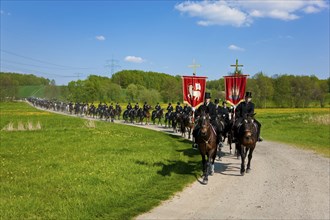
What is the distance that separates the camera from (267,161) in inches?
590

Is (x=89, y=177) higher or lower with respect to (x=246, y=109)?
lower

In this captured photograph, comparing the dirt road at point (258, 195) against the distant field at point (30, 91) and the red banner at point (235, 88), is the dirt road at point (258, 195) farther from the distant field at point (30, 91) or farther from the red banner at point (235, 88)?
the distant field at point (30, 91)

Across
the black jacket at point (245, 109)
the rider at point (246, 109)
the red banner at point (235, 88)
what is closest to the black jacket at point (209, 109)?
the rider at point (246, 109)

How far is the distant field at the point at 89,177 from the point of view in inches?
322

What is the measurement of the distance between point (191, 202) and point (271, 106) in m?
86.4

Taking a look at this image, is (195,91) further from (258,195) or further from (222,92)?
(222,92)

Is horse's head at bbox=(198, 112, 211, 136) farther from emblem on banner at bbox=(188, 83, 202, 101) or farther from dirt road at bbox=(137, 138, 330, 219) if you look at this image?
emblem on banner at bbox=(188, 83, 202, 101)

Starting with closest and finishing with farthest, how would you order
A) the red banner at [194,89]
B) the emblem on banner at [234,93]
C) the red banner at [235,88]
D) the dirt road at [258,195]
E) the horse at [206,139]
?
the dirt road at [258,195] < the horse at [206,139] < the red banner at [194,89] < the red banner at [235,88] < the emblem on banner at [234,93]

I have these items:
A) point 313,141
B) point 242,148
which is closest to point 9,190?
point 242,148

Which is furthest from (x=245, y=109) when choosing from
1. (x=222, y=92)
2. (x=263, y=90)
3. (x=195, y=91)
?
(x=222, y=92)

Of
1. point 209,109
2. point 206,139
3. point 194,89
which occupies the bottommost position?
point 206,139

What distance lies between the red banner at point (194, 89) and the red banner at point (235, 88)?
5.44 ft

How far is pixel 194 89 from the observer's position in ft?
51.6

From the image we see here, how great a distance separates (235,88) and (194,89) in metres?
2.27
